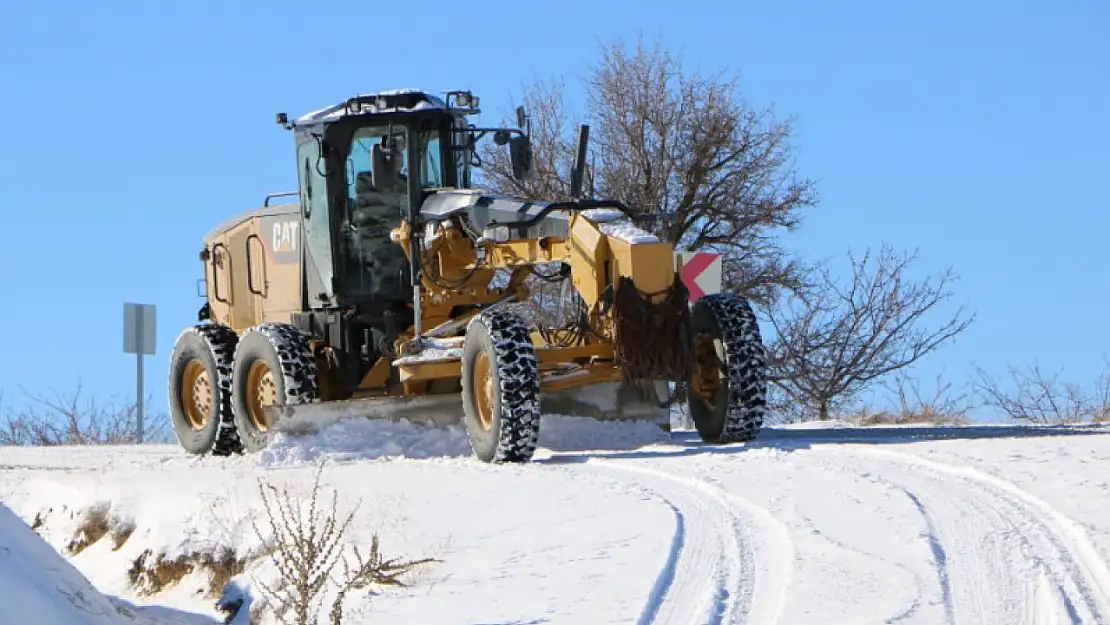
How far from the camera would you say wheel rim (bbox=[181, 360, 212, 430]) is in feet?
59.9

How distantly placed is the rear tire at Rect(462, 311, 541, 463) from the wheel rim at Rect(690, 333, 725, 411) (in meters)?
1.48

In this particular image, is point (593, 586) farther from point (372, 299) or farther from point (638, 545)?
point (372, 299)

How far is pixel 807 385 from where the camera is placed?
2373cm

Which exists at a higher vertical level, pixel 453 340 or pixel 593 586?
pixel 453 340

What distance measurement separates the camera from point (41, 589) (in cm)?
789

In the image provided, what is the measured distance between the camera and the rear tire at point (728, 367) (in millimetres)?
13977

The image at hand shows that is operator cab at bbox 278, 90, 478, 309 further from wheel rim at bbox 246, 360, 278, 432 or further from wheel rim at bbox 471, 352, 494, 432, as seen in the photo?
wheel rim at bbox 471, 352, 494, 432

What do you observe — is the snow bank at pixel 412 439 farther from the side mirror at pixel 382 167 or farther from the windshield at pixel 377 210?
the side mirror at pixel 382 167

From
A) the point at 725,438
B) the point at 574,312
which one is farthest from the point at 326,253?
the point at 725,438

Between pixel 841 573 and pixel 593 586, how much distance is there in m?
1.08

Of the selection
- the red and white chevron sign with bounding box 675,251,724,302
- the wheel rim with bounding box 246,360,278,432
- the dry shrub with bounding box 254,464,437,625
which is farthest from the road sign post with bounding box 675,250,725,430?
the dry shrub with bounding box 254,464,437,625

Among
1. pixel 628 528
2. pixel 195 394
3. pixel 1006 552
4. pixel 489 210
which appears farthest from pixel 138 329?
pixel 1006 552

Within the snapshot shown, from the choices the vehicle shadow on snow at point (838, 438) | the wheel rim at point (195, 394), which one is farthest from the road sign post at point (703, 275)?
the wheel rim at point (195, 394)

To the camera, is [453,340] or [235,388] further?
[235,388]
